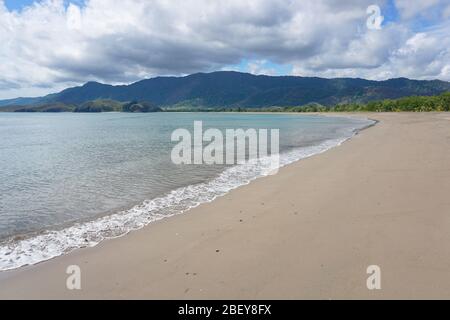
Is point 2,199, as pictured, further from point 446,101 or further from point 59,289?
point 446,101

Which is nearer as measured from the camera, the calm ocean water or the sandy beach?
the sandy beach

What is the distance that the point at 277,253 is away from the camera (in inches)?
231

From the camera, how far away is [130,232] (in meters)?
7.52

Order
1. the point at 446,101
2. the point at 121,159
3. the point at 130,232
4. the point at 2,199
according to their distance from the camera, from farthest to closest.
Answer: the point at 446,101 < the point at 121,159 < the point at 2,199 < the point at 130,232

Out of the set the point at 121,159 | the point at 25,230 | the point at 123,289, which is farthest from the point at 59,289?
the point at 121,159

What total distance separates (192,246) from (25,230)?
474cm

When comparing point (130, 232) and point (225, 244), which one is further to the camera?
point (130, 232)

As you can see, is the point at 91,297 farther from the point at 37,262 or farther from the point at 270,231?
the point at 270,231

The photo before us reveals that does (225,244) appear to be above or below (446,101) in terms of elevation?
below

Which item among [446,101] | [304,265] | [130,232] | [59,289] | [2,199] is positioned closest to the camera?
[59,289]

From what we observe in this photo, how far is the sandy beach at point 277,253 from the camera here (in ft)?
15.6

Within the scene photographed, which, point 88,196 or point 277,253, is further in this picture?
point 88,196

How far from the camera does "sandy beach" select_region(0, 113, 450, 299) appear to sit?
15.6 feet

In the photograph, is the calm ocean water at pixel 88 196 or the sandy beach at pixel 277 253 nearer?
the sandy beach at pixel 277 253
